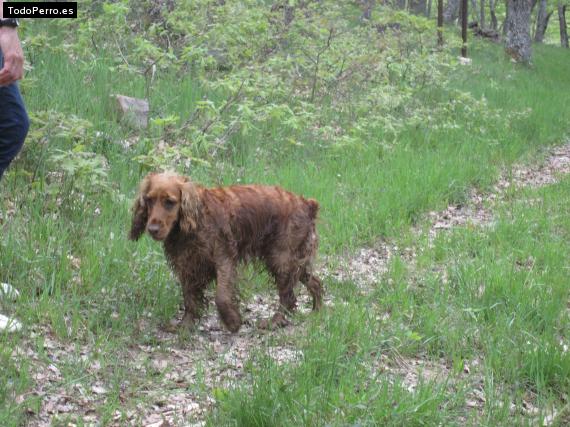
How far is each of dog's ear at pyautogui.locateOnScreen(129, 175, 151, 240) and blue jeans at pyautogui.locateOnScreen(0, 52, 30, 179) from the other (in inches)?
34.4

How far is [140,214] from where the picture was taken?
4836 millimetres

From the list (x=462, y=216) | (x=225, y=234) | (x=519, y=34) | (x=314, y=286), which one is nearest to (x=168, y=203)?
(x=225, y=234)

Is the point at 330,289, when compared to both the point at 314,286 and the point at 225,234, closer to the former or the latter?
the point at 314,286

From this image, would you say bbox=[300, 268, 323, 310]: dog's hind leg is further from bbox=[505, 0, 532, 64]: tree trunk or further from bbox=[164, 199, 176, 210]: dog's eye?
bbox=[505, 0, 532, 64]: tree trunk

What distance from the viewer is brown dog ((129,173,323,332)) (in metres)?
4.67

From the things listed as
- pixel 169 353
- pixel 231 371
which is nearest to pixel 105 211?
pixel 169 353

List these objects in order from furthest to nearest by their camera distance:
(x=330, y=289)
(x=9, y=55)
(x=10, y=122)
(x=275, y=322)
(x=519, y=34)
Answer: (x=519, y=34)
(x=330, y=289)
(x=275, y=322)
(x=10, y=122)
(x=9, y=55)

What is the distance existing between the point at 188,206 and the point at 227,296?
726 mm

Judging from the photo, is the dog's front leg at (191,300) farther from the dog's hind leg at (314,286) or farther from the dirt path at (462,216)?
the dirt path at (462,216)

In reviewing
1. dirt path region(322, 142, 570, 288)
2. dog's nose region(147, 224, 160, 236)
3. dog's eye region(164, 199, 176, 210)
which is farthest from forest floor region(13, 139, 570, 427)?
dog's eye region(164, 199, 176, 210)

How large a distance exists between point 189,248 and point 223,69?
7575 mm

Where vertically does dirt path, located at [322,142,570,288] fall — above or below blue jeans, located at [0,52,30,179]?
below

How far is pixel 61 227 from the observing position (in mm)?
5367

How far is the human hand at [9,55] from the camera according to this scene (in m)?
3.97
